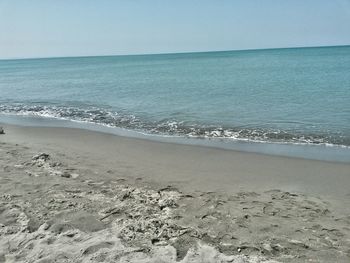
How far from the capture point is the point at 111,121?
603 inches

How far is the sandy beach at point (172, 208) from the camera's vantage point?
15.4 feet

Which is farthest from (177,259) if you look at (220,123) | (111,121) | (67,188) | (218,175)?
(111,121)

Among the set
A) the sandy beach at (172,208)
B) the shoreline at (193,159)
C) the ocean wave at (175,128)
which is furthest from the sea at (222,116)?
the sandy beach at (172,208)

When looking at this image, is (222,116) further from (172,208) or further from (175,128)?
(172,208)

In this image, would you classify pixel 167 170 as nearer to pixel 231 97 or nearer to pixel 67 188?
pixel 67 188

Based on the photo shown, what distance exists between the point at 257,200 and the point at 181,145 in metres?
4.82

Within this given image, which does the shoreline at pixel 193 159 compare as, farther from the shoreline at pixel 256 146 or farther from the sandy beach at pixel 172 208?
the shoreline at pixel 256 146

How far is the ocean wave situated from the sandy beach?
2.06 metres

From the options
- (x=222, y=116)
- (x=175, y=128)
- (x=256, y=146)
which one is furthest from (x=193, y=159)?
(x=222, y=116)

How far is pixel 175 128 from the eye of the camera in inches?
528

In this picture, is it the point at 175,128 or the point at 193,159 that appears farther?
the point at 175,128

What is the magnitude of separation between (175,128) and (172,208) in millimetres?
7550

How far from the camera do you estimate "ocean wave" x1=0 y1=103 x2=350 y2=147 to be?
36.5 feet

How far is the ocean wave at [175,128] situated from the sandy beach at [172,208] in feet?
6.77
